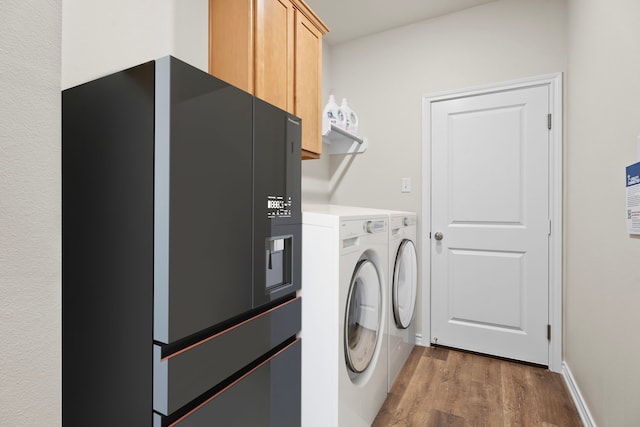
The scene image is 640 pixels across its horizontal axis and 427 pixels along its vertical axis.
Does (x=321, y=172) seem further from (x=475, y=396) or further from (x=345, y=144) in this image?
(x=475, y=396)

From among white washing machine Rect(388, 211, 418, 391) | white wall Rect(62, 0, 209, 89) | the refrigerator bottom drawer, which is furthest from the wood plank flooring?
white wall Rect(62, 0, 209, 89)

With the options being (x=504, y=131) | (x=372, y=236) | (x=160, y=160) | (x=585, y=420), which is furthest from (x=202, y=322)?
(x=504, y=131)

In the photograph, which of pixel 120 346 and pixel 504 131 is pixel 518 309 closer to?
pixel 504 131

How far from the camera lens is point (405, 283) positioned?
2.14 metres

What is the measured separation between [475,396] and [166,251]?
195cm

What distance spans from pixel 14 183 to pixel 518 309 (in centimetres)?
271

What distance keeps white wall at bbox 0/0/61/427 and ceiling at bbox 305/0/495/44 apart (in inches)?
86.7

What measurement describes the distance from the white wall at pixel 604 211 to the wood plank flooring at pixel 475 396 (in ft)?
0.66

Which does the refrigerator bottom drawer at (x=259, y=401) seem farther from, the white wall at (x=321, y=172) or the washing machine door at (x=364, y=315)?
the white wall at (x=321, y=172)

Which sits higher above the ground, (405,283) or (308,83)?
(308,83)

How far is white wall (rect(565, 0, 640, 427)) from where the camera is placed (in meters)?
1.11

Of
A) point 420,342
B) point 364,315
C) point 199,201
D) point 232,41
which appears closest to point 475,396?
point 420,342

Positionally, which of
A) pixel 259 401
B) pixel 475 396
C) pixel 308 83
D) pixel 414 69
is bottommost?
pixel 475 396

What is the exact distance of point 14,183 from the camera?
0.55 meters
